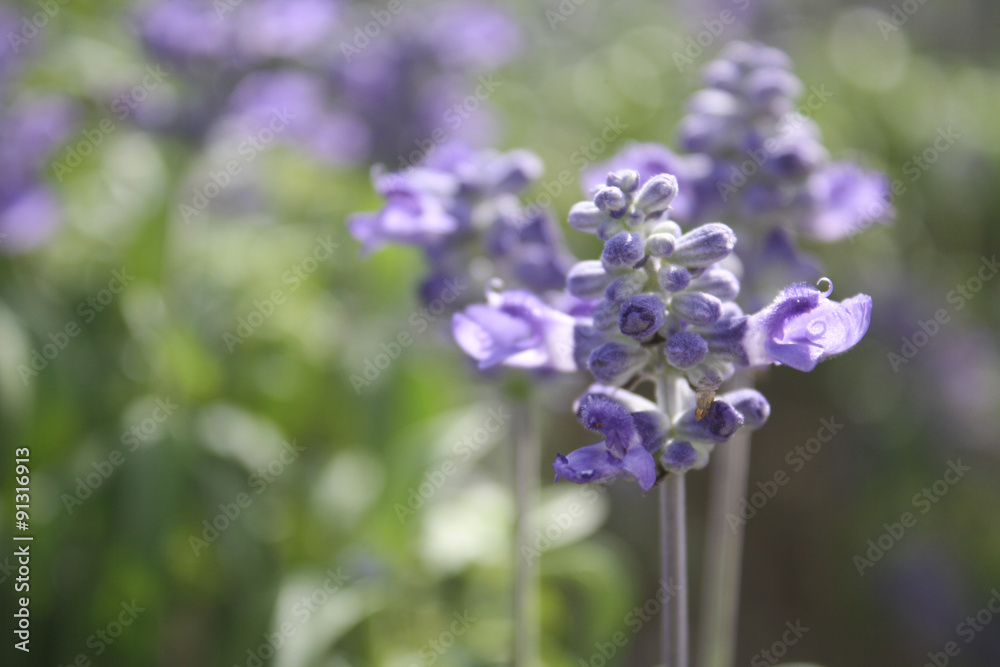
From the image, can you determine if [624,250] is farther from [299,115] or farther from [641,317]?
[299,115]

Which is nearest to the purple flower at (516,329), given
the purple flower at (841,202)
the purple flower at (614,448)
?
the purple flower at (614,448)

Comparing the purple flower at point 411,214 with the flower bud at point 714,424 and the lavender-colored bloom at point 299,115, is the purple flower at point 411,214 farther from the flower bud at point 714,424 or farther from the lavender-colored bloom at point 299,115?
Answer: the lavender-colored bloom at point 299,115

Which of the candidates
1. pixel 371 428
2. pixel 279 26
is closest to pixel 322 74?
pixel 279 26

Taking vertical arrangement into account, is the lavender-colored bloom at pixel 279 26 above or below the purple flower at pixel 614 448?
below

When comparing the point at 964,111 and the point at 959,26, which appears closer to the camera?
the point at 964,111

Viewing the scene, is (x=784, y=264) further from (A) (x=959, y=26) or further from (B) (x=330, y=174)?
(A) (x=959, y=26)

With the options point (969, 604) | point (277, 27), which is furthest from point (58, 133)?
point (969, 604)
